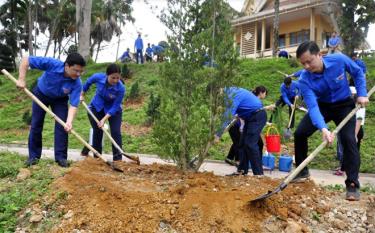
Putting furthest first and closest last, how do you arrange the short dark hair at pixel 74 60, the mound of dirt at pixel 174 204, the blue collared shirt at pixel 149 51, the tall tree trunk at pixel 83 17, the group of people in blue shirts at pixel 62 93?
the blue collared shirt at pixel 149 51 < the tall tree trunk at pixel 83 17 < the group of people in blue shirts at pixel 62 93 < the short dark hair at pixel 74 60 < the mound of dirt at pixel 174 204

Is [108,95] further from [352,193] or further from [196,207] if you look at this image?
[352,193]

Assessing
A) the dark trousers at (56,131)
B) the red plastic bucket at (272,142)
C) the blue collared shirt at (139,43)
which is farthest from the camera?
the blue collared shirt at (139,43)

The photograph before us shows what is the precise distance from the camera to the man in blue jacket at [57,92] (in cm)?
559

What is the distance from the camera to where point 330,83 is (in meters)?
4.67

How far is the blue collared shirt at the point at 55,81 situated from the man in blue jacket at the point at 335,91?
2.97 metres

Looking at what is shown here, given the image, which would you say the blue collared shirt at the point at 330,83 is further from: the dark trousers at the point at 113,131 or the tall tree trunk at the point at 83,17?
the tall tree trunk at the point at 83,17

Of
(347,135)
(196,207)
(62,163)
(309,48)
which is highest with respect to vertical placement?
(309,48)

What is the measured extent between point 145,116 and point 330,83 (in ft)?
29.9

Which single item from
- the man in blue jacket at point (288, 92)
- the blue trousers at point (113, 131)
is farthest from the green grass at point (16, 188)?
the man in blue jacket at point (288, 92)

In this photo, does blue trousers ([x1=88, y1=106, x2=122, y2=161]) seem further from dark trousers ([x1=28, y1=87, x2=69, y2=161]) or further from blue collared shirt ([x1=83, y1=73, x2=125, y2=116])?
dark trousers ([x1=28, y1=87, x2=69, y2=161])

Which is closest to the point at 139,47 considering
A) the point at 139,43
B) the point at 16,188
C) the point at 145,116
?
the point at 139,43

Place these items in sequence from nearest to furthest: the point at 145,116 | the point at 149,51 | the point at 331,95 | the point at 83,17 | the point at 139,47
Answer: the point at 331,95, the point at 145,116, the point at 83,17, the point at 139,47, the point at 149,51

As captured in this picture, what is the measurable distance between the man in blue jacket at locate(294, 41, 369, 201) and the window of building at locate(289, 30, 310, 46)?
22393mm

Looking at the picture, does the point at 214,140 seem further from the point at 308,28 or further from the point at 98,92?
the point at 308,28
